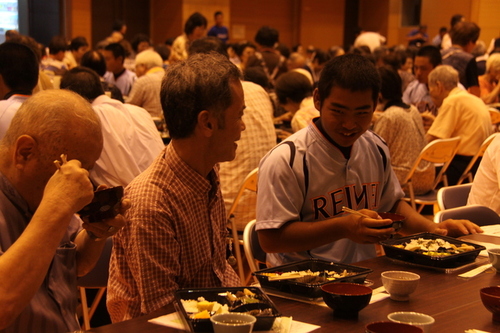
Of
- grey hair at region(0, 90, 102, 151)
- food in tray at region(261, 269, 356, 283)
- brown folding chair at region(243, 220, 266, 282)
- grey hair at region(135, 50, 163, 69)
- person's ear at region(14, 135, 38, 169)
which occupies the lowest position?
brown folding chair at region(243, 220, 266, 282)

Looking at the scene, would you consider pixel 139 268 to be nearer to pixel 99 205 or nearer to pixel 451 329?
pixel 99 205

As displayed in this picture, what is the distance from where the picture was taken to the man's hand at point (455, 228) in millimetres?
2542

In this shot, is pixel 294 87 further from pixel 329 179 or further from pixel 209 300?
pixel 209 300

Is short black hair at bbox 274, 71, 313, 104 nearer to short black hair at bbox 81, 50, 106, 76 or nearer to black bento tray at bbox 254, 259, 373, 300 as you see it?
short black hair at bbox 81, 50, 106, 76

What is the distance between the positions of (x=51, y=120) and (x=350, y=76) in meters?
1.18

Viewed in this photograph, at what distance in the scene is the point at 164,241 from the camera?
1.86m

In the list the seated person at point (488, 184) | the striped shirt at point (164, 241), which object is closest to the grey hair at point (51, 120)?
the striped shirt at point (164, 241)

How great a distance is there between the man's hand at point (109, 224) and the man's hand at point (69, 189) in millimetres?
152

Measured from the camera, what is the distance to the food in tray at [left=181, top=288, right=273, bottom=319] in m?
1.55

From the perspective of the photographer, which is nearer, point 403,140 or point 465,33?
point 403,140

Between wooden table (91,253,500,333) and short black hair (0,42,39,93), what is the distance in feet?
8.84

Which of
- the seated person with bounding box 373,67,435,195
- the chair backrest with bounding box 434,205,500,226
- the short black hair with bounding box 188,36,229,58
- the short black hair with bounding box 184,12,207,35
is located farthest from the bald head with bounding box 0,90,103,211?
the short black hair with bounding box 184,12,207,35

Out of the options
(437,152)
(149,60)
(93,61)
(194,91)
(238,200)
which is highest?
(194,91)

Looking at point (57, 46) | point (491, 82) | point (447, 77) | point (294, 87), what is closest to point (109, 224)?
point (294, 87)
